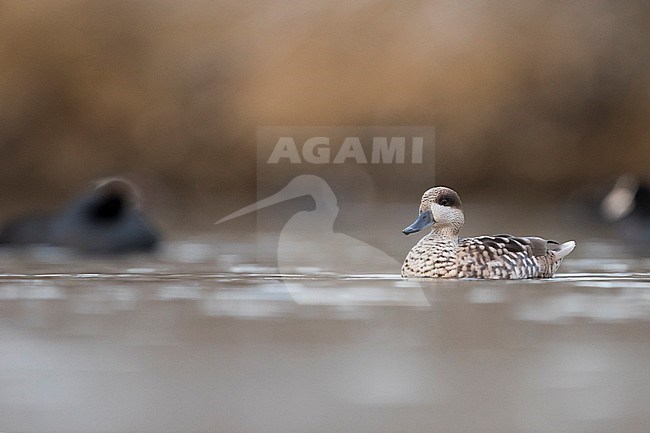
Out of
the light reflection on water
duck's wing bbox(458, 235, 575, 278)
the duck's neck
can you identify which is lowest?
the light reflection on water

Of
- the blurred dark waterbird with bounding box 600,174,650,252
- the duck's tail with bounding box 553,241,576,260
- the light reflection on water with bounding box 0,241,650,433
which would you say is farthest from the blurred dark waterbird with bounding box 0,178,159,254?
the blurred dark waterbird with bounding box 600,174,650,252

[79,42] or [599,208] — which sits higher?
[79,42]

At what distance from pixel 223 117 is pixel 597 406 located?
949 centimetres

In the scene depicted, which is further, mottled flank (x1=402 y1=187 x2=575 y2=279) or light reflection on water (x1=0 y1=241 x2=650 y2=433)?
mottled flank (x1=402 y1=187 x2=575 y2=279)

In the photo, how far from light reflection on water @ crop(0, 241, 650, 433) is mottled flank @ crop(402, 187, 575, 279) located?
99 millimetres

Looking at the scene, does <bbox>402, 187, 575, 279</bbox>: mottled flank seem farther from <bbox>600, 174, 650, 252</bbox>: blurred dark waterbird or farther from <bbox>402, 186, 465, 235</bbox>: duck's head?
<bbox>600, 174, 650, 252</bbox>: blurred dark waterbird

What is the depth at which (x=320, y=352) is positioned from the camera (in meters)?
3.31

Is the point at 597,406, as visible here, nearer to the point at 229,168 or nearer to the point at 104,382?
the point at 104,382

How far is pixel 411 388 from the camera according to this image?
2818mm

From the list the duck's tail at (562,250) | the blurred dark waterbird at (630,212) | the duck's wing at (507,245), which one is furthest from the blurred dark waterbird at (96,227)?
the blurred dark waterbird at (630,212)

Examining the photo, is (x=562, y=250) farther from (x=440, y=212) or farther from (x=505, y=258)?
(x=440, y=212)

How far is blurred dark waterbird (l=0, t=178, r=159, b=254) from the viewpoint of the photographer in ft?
21.1

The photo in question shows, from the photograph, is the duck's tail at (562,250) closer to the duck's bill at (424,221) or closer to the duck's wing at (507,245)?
the duck's wing at (507,245)

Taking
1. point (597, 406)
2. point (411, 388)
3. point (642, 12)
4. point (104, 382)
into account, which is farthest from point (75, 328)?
point (642, 12)
